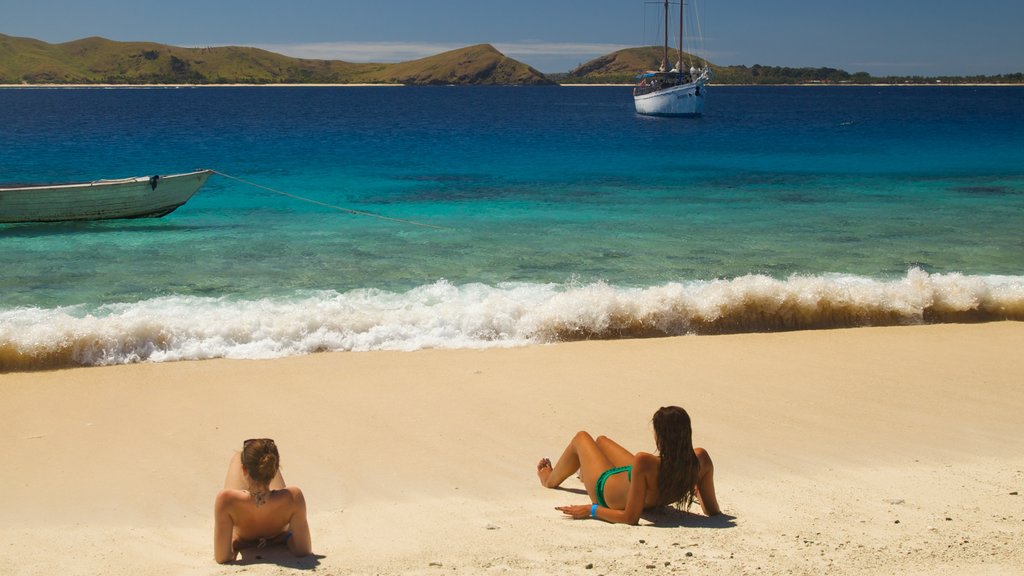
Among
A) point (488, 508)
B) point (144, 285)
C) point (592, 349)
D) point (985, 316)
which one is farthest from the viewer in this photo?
point (144, 285)

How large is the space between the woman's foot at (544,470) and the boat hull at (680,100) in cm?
6391

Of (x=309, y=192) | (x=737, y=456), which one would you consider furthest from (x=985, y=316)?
(x=309, y=192)

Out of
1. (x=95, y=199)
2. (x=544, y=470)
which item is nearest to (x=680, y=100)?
(x=95, y=199)

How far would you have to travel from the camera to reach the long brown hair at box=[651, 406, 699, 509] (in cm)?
489

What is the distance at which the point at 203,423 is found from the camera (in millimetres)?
7066

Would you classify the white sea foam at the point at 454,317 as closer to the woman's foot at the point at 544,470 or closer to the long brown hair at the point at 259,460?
the woman's foot at the point at 544,470

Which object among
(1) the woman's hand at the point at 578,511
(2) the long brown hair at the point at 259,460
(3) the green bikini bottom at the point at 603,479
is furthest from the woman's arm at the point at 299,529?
(3) the green bikini bottom at the point at 603,479

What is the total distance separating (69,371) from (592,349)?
512 centimetres

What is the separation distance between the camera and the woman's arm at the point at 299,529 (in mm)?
4605

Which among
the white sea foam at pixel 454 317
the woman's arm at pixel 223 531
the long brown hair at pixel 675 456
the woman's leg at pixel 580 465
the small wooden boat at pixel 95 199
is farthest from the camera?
the small wooden boat at pixel 95 199

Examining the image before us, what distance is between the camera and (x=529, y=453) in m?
6.51

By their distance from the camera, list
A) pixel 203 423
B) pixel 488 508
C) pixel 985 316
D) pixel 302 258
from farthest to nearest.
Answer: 1. pixel 302 258
2. pixel 985 316
3. pixel 203 423
4. pixel 488 508

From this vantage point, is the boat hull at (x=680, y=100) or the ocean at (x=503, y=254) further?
the boat hull at (x=680, y=100)

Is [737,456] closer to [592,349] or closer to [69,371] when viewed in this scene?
[592,349]
